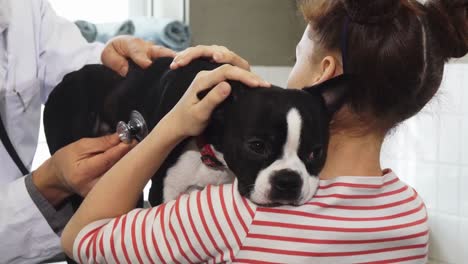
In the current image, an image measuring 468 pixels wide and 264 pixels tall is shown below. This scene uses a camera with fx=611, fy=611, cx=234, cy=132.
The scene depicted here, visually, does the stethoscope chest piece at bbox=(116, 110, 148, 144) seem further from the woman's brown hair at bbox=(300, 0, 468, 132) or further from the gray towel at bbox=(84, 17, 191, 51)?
the gray towel at bbox=(84, 17, 191, 51)

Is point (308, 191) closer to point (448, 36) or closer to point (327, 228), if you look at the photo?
point (327, 228)

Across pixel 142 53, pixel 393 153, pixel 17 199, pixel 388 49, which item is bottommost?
pixel 393 153

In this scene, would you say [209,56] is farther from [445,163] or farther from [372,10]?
[445,163]

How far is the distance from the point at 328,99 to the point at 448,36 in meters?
0.19

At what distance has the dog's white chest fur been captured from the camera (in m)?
1.00

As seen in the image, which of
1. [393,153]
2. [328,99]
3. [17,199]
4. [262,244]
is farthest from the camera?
[393,153]

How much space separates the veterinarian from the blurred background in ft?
1.69

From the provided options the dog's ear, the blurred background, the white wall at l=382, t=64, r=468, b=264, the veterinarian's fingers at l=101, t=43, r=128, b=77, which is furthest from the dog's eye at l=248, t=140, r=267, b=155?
the white wall at l=382, t=64, r=468, b=264

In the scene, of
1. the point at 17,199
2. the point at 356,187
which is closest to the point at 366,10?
the point at 356,187

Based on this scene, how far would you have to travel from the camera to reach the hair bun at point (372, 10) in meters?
0.78

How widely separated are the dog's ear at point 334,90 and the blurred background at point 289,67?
0.76m

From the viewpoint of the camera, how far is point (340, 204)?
2.58 ft

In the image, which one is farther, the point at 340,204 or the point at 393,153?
the point at 393,153

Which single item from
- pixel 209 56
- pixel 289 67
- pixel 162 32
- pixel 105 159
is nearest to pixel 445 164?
pixel 289 67
